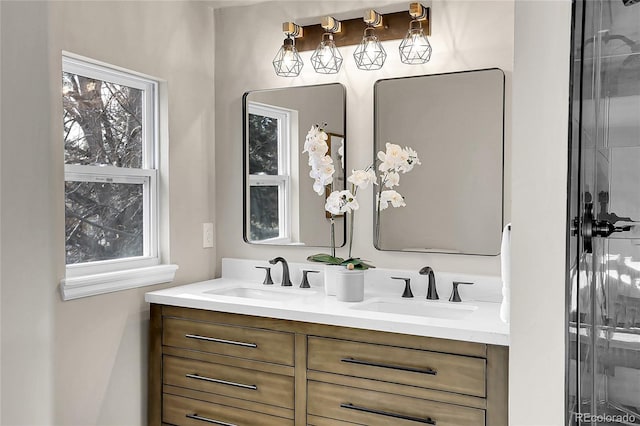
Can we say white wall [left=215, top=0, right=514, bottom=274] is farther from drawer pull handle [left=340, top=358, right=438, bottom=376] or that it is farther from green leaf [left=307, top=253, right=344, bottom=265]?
drawer pull handle [left=340, top=358, right=438, bottom=376]

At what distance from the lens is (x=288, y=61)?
8.93 feet

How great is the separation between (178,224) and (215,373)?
2.63 feet

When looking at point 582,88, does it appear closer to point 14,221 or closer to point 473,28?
point 473,28

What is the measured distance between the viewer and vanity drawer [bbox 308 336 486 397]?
1868 mm

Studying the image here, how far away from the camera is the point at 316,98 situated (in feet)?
9.04

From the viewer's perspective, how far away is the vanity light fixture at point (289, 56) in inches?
106

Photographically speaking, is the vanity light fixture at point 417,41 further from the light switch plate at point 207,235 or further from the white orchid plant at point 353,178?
the light switch plate at point 207,235

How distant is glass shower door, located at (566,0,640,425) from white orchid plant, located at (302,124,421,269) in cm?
159

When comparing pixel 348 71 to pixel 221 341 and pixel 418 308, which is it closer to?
pixel 418 308

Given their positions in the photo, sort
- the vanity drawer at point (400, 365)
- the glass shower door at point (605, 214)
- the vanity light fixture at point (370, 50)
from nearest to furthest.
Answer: the glass shower door at point (605, 214)
the vanity drawer at point (400, 365)
the vanity light fixture at point (370, 50)

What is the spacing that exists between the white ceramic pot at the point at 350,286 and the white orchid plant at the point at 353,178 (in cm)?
5

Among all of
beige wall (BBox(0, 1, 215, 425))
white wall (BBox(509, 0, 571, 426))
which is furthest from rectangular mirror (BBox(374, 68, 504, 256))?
beige wall (BBox(0, 1, 215, 425))

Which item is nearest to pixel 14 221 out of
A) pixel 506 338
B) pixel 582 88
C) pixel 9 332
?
pixel 9 332

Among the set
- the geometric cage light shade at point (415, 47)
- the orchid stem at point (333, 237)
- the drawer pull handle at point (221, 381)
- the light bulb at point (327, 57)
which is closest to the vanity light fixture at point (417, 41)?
the geometric cage light shade at point (415, 47)
